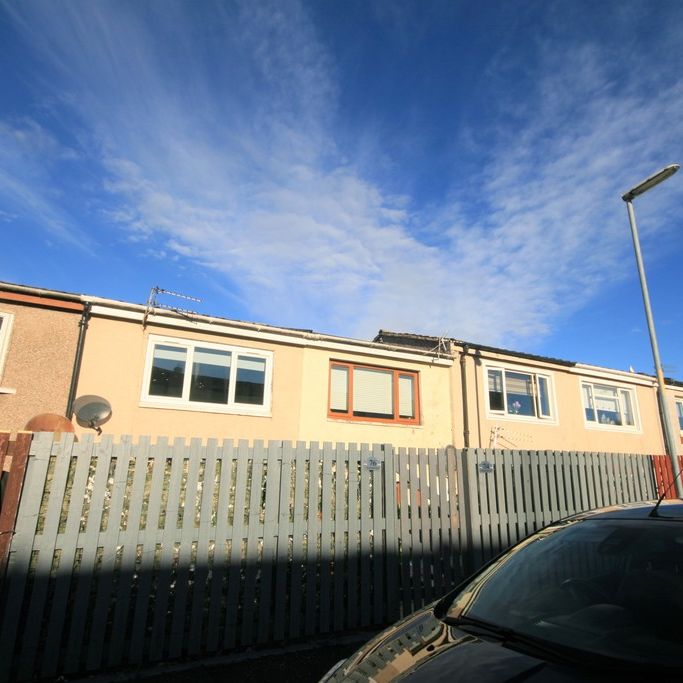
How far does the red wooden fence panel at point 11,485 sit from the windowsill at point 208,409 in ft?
19.4

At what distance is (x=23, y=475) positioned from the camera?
13.2 feet

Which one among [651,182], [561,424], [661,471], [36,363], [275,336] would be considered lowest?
[661,471]

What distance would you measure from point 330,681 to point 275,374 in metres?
9.32

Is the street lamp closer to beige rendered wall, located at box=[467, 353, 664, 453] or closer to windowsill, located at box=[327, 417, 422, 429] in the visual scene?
beige rendered wall, located at box=[467, 353, 664, 453]

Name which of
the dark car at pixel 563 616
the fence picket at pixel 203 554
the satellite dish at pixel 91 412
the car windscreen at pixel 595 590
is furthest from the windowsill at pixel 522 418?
the car windscreen at pixel 595 590

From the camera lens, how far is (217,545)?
446 centimetres

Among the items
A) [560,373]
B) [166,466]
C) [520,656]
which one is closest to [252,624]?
[166,466]

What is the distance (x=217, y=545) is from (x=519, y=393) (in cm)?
1259

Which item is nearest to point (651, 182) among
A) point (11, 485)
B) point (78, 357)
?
point (11, 485)

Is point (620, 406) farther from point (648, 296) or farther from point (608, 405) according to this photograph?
point (648, 296)

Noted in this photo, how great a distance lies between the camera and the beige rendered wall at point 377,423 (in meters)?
11.6

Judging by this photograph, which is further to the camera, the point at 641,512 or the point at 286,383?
the point at 286,383

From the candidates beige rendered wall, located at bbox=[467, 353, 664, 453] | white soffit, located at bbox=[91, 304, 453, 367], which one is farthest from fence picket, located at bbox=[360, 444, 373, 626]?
beige rendered wall, located at bbox=[467, 353, 664, 453]

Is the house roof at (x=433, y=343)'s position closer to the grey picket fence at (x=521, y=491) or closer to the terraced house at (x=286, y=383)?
the terraced house at (x=286, y=383)
